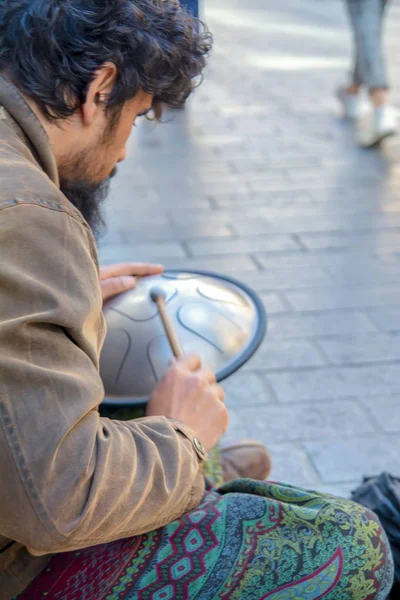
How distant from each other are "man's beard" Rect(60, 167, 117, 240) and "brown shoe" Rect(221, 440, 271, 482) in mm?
800

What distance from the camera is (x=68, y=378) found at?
3.71 feet

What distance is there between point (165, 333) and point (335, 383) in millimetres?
1438

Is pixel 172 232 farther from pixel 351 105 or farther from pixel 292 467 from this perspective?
pixel 351 105

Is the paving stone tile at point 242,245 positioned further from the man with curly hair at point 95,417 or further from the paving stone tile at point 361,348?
the man with curly hair at point 95,417

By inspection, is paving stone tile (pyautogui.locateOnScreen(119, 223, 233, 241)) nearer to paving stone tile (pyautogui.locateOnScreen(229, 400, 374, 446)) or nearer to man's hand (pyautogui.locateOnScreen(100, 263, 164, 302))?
paving stone tile (pyautogui.locateOnScreen(229, 400, 374, 446))

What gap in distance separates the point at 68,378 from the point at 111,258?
288 centimetres

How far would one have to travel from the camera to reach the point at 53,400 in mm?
1116

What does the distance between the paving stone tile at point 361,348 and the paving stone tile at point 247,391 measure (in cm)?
32

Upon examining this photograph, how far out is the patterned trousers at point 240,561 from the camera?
4.50 ft

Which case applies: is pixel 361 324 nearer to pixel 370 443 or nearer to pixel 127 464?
pixel 370 443

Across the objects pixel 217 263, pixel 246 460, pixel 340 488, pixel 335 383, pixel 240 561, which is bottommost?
pixel 217 263

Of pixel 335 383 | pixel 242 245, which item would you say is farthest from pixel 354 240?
pixel 335 383

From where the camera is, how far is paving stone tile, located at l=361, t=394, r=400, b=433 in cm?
279

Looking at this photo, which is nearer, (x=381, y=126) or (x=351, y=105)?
(x=381, y=126)
